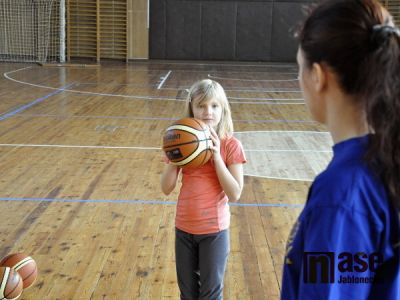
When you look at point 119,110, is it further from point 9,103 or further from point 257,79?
point 257,79

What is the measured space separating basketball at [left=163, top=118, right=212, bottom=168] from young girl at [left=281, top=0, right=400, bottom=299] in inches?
48.7

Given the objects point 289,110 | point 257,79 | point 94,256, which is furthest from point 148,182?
point 257,79

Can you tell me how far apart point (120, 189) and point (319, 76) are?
3.98 metres

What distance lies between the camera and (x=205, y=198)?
7.95 ft

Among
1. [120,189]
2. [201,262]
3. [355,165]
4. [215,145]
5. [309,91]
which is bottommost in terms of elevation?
[120,189]

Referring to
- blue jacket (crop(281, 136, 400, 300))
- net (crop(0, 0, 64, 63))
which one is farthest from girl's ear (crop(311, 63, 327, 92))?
net (crop(0, 0, 64, 63))

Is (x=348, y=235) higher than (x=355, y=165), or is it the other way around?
(x=355, y=165)

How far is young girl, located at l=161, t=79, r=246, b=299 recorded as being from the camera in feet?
7.88

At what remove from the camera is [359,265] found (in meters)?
1.04

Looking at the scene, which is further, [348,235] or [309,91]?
[309,91]

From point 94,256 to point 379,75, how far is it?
283cm

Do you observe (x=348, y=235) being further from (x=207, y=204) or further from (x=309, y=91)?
(x=207, y=204)

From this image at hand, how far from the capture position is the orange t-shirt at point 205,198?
2.40 meters

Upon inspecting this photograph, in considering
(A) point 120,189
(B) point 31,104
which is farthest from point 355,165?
(B) point 31,104
